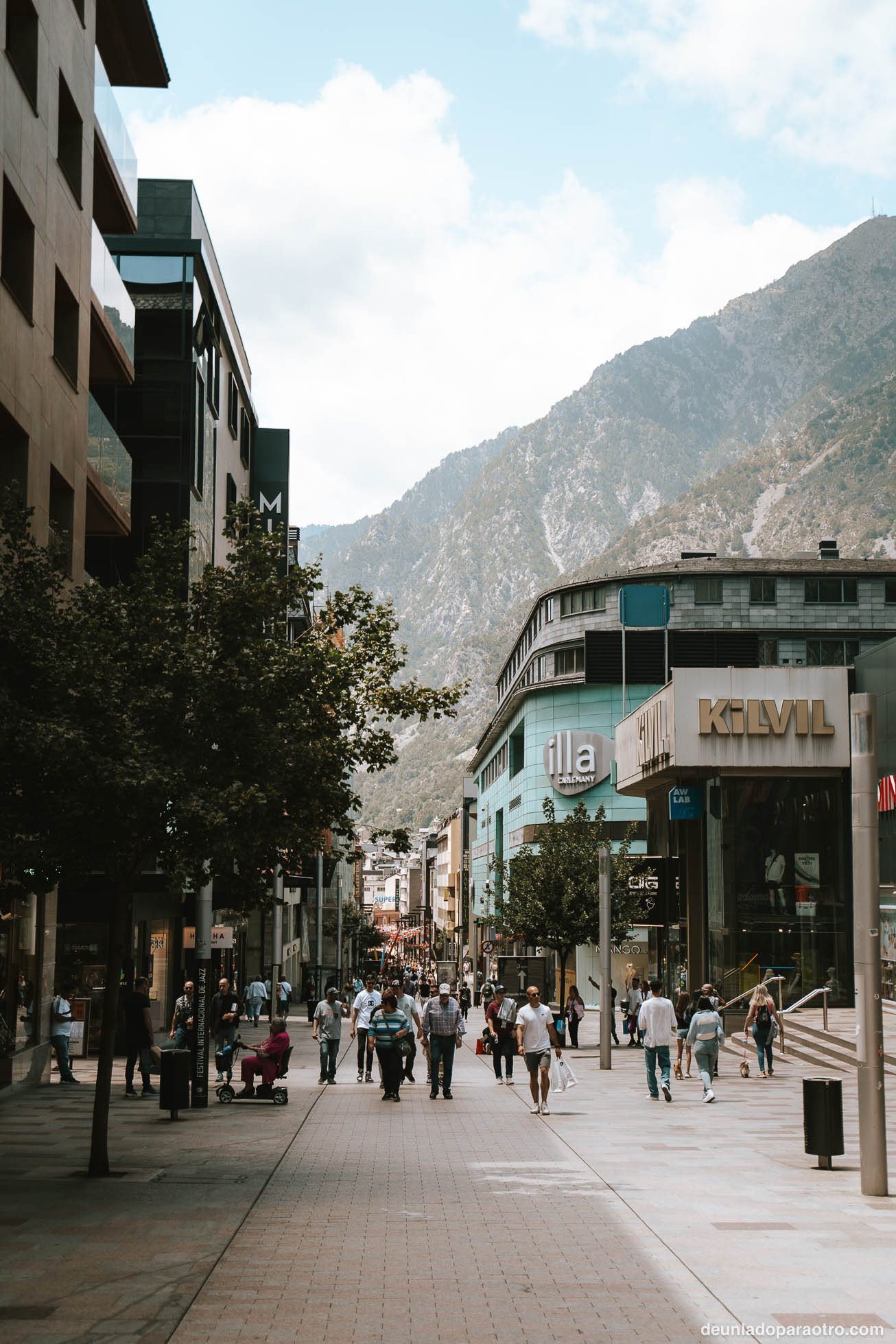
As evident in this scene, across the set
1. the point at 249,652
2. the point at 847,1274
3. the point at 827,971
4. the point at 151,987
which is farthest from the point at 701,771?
the point at 847,1274

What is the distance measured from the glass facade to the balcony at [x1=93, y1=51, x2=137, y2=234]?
2152 centimetres

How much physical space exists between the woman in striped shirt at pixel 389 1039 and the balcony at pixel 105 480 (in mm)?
10203

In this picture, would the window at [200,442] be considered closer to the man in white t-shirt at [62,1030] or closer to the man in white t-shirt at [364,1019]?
the man in white t-shirt at [364,1019]

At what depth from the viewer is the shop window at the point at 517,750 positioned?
260 ft

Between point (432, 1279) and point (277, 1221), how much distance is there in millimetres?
2450

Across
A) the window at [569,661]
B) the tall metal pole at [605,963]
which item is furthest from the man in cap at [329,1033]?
the window at [569,661]

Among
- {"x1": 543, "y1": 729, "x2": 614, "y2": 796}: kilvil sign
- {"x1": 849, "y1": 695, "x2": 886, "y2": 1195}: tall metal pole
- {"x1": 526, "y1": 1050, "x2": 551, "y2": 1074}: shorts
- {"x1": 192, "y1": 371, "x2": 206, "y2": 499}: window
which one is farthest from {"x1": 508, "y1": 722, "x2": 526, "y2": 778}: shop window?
{"x1": 849, "y1": 695, "x2": 886, "y2": 1195}: tall metal pole

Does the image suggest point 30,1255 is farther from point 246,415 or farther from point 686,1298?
point 246,415

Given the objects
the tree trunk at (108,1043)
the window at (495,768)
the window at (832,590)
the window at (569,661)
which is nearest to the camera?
the tree trunk at (108,1043)

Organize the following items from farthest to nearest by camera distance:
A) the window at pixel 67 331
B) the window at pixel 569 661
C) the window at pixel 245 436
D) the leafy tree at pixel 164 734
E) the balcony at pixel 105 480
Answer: the window at pixel 569 661 → the window at pixel 245 436 → the balcony at pixel 105 480 → the window at pixel 67 331 → the leafy tree at pixel 164 734

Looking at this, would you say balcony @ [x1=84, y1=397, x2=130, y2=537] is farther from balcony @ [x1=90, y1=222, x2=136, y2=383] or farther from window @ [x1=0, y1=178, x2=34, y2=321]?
window @ [x1=0, y1=178, x2=34, y2=321]

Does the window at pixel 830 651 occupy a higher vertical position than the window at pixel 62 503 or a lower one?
higher

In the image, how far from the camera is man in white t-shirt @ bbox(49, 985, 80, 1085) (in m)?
22.6

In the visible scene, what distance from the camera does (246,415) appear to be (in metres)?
53.0
